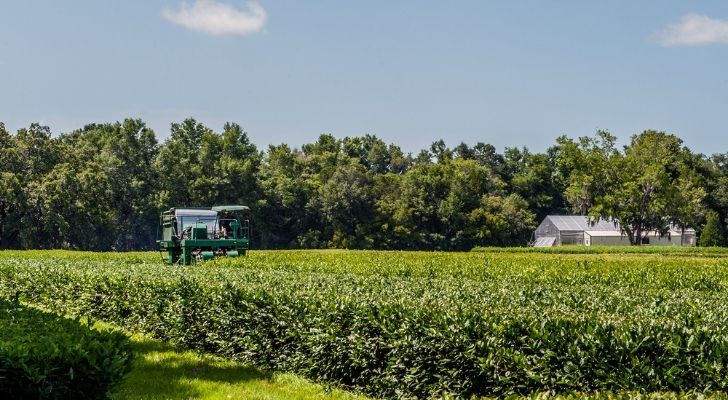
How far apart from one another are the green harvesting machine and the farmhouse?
52204 mm

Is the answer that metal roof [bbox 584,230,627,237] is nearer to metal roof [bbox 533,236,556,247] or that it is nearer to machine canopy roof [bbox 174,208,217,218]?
metal roof [bbox 533,236,556,247]

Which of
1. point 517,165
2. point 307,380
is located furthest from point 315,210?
point 307,380

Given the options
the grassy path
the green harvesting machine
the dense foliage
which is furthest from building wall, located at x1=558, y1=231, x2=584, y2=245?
the dense foliage

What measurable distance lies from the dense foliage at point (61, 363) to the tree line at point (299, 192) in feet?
179

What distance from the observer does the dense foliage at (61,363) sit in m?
5.69

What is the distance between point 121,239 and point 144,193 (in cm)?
542

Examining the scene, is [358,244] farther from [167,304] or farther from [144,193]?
[167,304]

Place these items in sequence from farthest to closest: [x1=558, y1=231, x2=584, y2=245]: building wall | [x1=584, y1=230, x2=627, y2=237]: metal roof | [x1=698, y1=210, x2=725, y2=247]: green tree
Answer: [x1=584, y1=230, x2=627, y2=237]: metal roof, [x1=558, y1=231, x2=584, y2=245]: building wall, [x1=698, y1=210, x2=725, y2=247]: green tree

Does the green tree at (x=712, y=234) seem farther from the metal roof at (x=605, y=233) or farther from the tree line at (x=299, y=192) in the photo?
the metal roof at (x=605, y=233)

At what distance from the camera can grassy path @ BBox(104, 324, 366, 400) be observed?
9.04 metres

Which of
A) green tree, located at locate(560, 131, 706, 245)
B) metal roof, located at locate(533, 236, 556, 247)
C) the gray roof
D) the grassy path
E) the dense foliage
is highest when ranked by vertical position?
green tree, located at locate(560, 131, 706, 245)

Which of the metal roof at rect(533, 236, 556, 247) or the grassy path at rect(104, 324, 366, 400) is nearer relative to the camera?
the grassy path at rect(104, 324, 366, 400)

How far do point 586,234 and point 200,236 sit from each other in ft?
195

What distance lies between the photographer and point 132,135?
71.0 m
